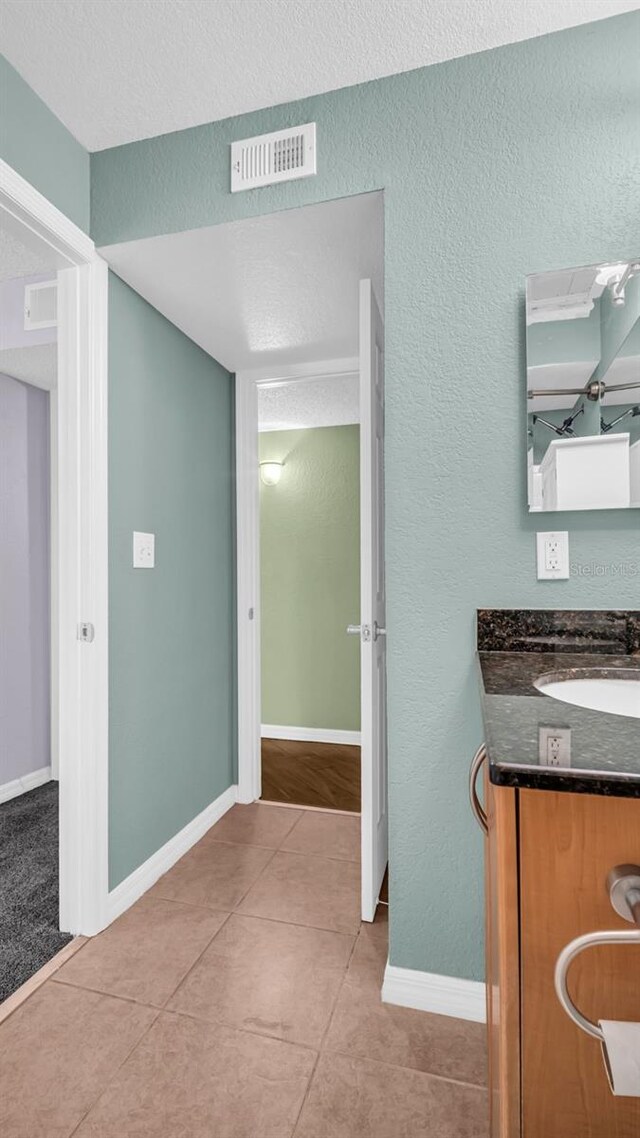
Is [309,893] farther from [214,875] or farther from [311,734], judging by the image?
[311,734]

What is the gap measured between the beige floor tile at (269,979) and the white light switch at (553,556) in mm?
1237

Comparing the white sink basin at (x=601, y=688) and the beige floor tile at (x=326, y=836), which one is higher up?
the white sink basin at (x=601, y=688)

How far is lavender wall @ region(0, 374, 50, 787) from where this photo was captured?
9.66ft

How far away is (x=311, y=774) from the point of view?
327cm

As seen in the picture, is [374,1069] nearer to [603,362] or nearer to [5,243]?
[603,362]

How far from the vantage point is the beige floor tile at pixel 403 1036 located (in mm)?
1301

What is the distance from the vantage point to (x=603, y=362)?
1.38 metres

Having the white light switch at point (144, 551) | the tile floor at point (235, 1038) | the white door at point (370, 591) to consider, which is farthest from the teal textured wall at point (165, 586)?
the white door at point (370, 591)

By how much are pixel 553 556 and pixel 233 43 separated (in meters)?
1.51

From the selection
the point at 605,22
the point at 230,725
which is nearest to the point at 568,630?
the point at 605,22

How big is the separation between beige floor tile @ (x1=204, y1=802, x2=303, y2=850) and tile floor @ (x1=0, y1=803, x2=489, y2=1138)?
0.42 m

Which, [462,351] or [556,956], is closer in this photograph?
[556,956]

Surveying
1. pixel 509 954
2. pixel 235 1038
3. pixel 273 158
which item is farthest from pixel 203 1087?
pixel 273 158

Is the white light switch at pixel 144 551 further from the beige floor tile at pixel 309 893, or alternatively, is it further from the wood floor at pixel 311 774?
the wood floor at pixel 311 774
